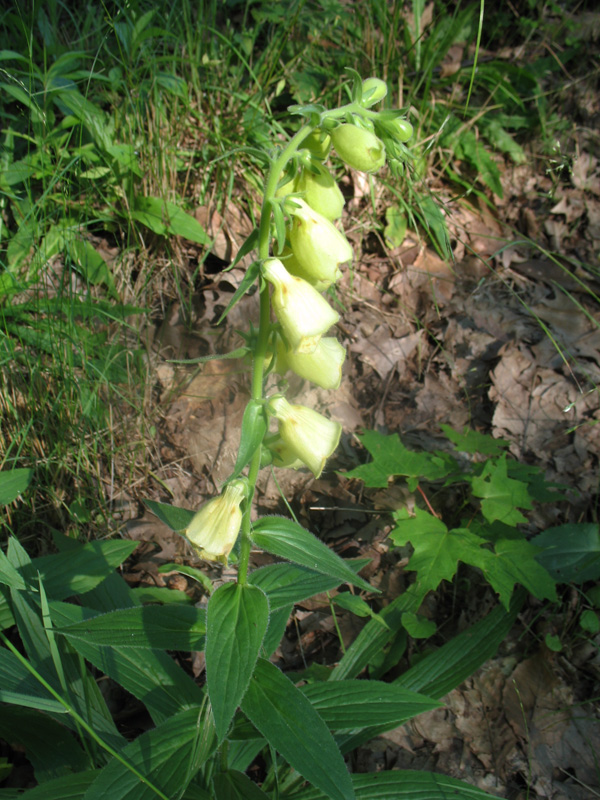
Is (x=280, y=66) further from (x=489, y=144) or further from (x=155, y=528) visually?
(x=155, y=528)

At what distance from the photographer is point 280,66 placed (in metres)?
3.62

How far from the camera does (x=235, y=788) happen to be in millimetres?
1722

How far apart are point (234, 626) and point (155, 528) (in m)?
1.24

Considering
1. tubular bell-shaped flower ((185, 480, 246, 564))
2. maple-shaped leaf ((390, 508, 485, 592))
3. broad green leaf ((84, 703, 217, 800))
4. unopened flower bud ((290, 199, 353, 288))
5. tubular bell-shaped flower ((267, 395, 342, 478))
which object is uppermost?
unopened flower bud ((290, 199, 353, 288))

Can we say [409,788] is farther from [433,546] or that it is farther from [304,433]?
[304,433]

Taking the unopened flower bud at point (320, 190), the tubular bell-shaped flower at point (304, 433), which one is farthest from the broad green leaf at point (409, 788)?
the unopened flower bud at point (320, 190)

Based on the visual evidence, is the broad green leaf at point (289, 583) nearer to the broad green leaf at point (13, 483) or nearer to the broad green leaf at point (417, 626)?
the broad green leaf at point (417, 626)

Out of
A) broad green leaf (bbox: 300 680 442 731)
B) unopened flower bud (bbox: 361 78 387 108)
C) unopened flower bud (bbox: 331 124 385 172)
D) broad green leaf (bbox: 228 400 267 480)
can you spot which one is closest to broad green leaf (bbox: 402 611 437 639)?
broad green leaf (bbox: 300 680 442 731)

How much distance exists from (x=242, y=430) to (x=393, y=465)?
3.69 ft

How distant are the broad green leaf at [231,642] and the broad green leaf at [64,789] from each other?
57 centimetres

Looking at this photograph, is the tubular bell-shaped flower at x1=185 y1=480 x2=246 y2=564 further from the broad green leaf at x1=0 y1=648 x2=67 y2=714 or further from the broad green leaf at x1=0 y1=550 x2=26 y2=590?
the broad green leaf at x1=0 y1=648 x2=67 y2=714

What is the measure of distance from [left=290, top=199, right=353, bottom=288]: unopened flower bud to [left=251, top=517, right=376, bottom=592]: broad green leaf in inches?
28.1

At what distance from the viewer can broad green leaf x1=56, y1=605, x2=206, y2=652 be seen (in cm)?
161

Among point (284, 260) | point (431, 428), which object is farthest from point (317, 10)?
point (284, 260)
